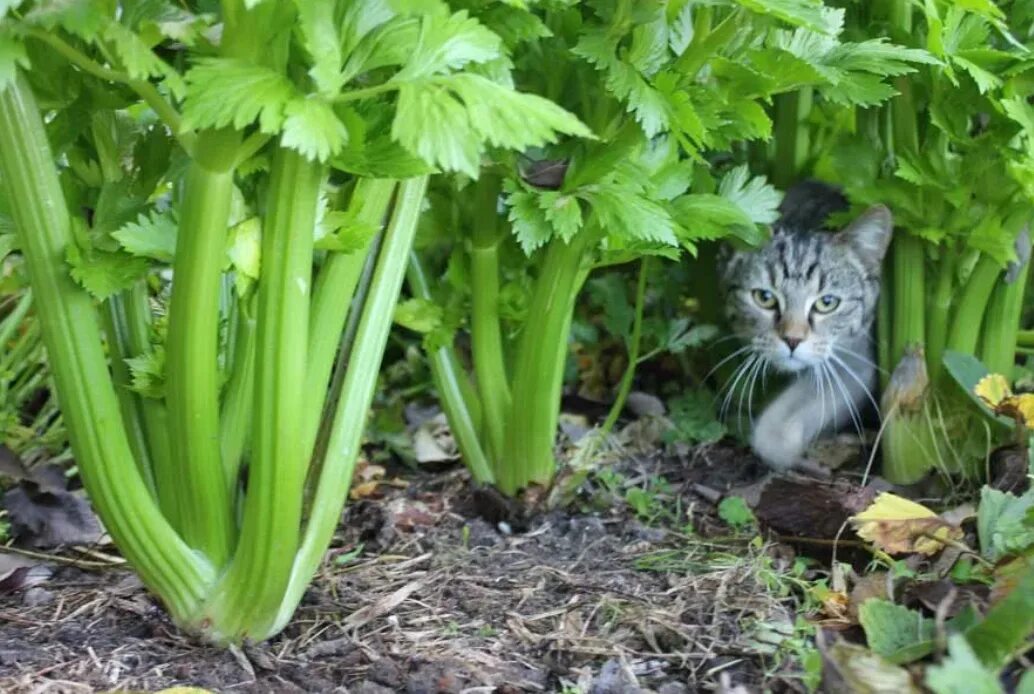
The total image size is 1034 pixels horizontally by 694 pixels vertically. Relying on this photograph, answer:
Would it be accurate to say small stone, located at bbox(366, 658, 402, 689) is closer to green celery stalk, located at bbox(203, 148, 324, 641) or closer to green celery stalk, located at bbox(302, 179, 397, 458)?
green celery stalk, located at bbox(203, 148, 324, 641)

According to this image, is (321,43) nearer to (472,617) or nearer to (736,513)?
(472,617)

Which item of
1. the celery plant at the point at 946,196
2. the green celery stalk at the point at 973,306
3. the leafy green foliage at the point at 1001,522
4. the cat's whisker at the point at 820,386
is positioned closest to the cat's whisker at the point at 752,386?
the cat's whisker at the point at 820,386

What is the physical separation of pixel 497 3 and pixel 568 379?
1.26 meters

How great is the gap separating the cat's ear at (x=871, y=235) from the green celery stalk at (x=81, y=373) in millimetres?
1314

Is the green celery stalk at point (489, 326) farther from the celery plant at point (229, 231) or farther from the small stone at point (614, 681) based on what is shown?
the small stone at point (614, 681)

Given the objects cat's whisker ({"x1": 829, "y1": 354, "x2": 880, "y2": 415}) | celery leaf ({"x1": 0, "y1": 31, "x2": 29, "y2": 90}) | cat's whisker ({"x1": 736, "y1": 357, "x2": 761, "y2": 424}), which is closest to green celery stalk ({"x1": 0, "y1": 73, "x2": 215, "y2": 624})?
celery leaf ({"x1": 0, "y1": 31, "x2": 29, "y2": 90})

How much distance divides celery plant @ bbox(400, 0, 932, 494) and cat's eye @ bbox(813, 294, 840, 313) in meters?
0.47

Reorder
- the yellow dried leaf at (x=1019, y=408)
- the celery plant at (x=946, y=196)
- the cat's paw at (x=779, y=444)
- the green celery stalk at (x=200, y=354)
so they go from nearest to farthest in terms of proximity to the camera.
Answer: the green celery stalk at (x=200, y=354)
the celery plant at (x=946, y=196)
the yellow dried leaf at (x=1019, y=408)
the cat's paw at (x=779, y=444)

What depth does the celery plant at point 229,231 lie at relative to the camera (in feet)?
3.54

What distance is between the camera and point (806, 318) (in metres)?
2.26

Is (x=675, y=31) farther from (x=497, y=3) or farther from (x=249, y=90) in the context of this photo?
(x=249, y=90)

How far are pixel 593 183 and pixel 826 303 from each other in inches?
35.5

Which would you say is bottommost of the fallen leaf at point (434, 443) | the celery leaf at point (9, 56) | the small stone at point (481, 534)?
the fallen leaf at point (434, 443)

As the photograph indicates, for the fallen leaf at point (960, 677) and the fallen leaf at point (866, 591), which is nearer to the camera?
the fallen leaf at point (960, 677)
